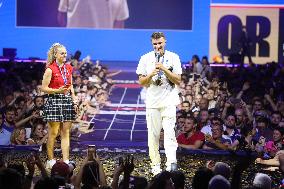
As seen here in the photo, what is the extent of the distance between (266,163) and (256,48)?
893 cm

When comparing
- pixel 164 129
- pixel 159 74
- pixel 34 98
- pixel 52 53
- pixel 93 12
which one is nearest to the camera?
pixel 159 74

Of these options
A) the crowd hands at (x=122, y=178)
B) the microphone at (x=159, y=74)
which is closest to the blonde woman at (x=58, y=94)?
the microphone at (x=159, y=74)

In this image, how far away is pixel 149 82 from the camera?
6.80 metres

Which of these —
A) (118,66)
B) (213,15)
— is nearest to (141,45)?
(118,66)

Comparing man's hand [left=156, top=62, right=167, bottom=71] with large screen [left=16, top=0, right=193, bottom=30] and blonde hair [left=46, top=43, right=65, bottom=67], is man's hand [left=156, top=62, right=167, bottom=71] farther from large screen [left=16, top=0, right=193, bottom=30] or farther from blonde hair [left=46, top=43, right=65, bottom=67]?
large screen [left=16, top=0, right=193, bottom=30]

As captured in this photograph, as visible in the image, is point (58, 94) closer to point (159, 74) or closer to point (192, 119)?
point (159, 74)

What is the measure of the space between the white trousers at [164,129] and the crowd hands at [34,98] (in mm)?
1405

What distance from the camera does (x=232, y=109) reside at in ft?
33.9

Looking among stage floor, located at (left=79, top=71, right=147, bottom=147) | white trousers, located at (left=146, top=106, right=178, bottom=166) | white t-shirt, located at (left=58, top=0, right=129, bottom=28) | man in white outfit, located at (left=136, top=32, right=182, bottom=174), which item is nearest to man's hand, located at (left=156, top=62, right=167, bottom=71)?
man in white outfit, located at (left=136, top=32, right=182, bottom=174)

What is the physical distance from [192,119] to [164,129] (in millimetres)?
1502

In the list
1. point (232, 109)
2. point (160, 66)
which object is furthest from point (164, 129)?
point (232, 109)

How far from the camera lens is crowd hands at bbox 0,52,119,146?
8.85m

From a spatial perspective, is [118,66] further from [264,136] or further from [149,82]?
[149,82]

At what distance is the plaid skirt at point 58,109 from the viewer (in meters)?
7.20
